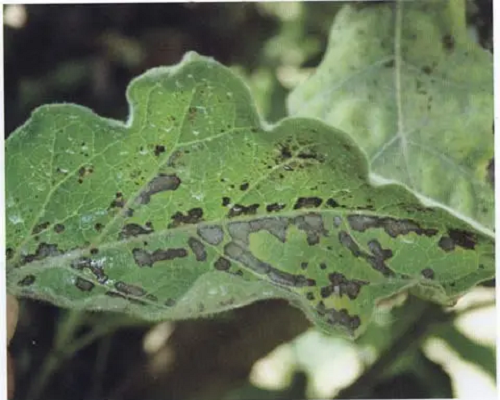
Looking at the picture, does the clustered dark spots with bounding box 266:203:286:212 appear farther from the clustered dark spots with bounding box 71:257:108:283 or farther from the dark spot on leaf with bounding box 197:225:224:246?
the clustered dark spots with bounding box 71:257:108:283

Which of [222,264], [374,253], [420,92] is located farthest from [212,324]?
[420,92]

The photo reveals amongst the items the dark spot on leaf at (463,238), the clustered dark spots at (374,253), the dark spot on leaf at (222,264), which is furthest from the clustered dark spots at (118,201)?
the dark spot on leaf at (463,238)

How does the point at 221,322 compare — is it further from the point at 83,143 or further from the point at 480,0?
the point at 480,0

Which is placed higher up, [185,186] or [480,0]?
[480,0]

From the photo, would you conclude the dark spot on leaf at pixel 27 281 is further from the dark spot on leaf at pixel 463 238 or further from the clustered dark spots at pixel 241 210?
the dark spot on leaf at pixel 463 238

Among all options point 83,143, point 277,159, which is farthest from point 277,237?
point 83,143

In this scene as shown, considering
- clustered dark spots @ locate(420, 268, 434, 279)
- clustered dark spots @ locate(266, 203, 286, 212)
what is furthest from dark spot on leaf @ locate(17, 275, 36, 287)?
clustered dark spots @ locate(420, 268, 434, 279)
